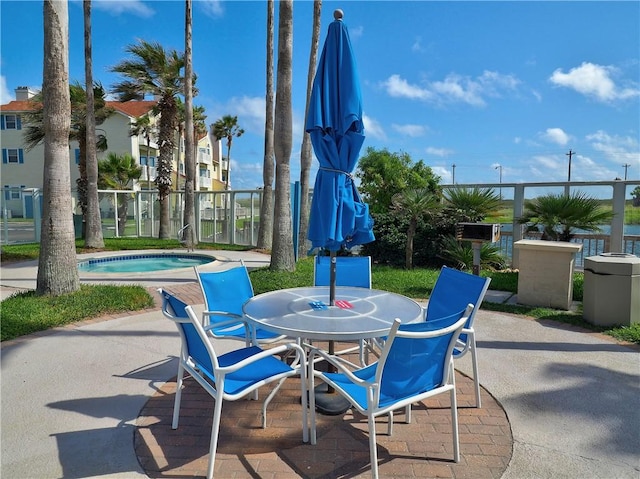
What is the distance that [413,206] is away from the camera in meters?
8.79

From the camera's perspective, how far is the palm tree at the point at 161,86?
1425cm

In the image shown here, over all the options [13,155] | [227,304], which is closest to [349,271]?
[227,304]

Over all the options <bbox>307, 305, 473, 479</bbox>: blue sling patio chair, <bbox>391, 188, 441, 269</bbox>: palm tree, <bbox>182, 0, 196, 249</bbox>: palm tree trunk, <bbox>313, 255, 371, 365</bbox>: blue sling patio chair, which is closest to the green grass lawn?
<bbox>391, 188, 441, 269</bbox>: palm tree

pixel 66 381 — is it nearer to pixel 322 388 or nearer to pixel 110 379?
pixel 110 379

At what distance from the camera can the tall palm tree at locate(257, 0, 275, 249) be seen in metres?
11.5

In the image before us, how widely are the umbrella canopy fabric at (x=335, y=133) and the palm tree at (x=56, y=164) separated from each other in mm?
4221

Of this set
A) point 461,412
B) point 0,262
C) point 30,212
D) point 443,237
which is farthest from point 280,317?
point 30,212

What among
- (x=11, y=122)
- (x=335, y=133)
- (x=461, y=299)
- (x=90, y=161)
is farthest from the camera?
(x=11, y=122)

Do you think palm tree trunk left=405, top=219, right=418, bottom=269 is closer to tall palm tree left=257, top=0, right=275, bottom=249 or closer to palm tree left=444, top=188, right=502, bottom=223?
palm tree left=444, top=188, right=502, bottom=223

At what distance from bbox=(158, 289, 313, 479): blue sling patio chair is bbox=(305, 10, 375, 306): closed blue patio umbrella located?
0.98 metres

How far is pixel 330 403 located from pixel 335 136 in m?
2.01

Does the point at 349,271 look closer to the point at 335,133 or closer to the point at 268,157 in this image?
the point at 335,133

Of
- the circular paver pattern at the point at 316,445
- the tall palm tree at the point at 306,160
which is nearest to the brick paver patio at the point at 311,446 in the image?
the circular paver pattern at the point at 316,445

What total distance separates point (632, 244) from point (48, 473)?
927cm
